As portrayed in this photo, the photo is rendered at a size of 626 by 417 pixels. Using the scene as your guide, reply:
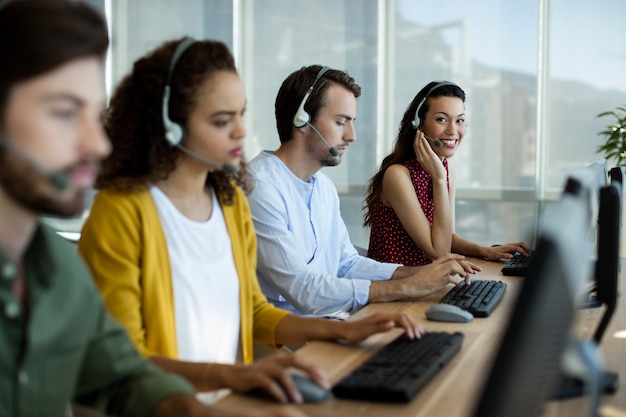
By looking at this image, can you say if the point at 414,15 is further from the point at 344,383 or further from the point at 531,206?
the point at 344,383

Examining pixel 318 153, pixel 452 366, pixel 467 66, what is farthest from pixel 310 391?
pixel 467 66

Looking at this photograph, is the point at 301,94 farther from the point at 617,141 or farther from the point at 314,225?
the point at 617,141

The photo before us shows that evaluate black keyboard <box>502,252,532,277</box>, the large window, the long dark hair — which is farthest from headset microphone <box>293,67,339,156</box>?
the large window

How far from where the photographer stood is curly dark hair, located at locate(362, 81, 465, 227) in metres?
3.02

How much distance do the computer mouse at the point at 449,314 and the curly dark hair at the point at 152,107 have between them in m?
0.71

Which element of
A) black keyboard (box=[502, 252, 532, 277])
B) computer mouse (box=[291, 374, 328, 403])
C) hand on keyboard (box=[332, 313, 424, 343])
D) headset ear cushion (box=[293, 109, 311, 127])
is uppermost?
headset ear cushion (box=[293, 109, 311, 127])

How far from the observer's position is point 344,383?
1.25m

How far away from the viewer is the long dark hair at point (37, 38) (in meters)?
0.95

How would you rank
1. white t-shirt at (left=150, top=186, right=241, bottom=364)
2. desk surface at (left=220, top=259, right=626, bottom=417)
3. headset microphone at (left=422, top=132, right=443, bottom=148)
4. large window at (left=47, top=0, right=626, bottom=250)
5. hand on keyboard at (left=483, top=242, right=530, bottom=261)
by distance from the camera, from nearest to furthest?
desk surface at (left=220, top=259, right=626, bottom=417), white t-shirt at (left=150, top=186, right=241, bottom=364), hand on keyboard at (left=483, top=242, right=530, bottom=261), headset microphone at (left=422, top=132, right=443, bottom=148), large window at (left=47, top=0, right=626, bottom=250)

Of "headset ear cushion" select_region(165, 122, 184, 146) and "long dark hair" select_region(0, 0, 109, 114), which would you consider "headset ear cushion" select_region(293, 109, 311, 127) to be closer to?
"headset ear cushion" select_region(165, 122, 184, 146)

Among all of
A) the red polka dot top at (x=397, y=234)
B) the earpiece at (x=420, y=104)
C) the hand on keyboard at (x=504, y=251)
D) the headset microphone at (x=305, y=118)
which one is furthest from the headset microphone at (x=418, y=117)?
the headset microphone at (x=305, y=118)

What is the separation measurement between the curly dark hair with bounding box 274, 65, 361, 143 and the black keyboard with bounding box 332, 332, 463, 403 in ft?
3.72

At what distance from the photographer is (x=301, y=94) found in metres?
2.53

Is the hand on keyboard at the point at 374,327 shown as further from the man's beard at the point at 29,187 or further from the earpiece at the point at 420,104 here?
the earpiece at the point at 420,104
